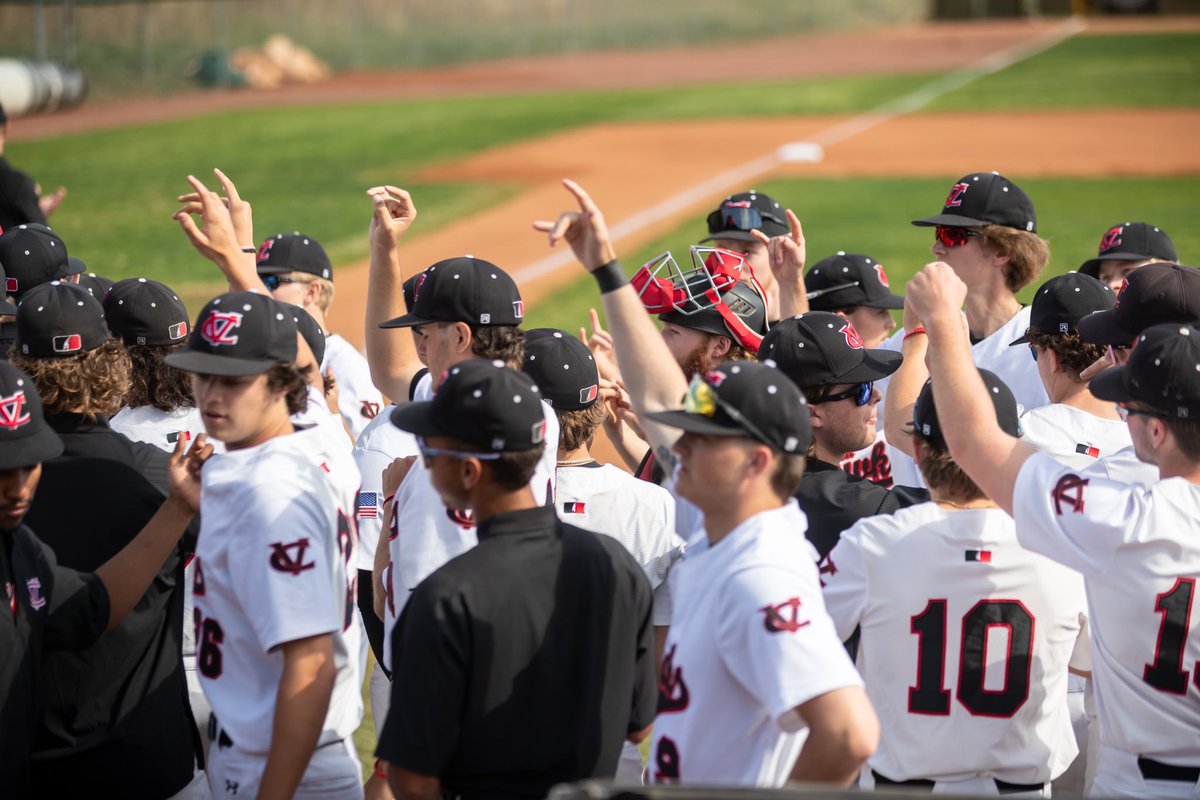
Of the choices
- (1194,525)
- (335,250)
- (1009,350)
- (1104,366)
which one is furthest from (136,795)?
(335,250)

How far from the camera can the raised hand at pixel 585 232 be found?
3.46 meters

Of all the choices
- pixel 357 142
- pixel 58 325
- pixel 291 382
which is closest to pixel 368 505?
pixel 58 325

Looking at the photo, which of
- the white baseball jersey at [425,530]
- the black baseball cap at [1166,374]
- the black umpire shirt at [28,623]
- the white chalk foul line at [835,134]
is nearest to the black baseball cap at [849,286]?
the black baseball cap at [1166,374]

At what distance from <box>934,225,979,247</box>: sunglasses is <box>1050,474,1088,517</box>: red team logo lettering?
2.57 m

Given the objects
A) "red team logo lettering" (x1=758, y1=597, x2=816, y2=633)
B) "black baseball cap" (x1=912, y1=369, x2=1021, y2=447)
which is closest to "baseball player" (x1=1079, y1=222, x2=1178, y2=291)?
"black baseball cap" (x1=912, y1=369, x2=1021, y2=447)

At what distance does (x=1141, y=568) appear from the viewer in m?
3.34

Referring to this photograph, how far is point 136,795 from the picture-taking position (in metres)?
3.62

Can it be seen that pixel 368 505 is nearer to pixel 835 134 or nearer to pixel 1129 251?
pixel 1129 251

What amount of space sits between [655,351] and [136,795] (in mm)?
1796

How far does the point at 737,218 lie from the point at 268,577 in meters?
4.17

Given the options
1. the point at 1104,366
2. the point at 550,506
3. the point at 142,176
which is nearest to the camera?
the point at 550,506

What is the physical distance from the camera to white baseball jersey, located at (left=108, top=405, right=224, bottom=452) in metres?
4.39

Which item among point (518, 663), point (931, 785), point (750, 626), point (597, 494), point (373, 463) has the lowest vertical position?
point (931, 785)

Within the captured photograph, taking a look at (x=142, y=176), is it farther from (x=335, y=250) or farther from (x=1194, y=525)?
(x=1194, y=525)
